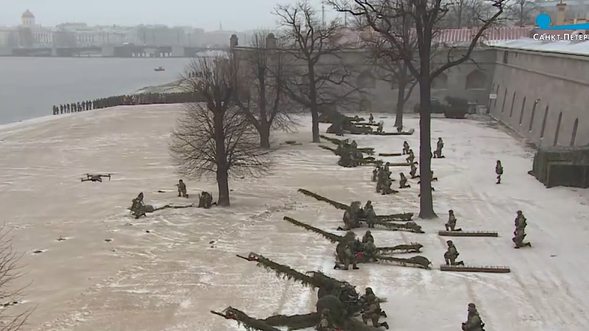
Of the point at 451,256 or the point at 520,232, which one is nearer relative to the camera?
the point at 451,256

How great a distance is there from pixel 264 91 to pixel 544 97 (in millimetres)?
16467

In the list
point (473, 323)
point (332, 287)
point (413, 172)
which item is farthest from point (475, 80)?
point (473, 323)

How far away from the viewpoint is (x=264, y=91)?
120 feet

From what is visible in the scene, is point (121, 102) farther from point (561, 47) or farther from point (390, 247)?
point (390, 247)

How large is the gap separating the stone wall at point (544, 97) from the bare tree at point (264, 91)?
1493 centimetres

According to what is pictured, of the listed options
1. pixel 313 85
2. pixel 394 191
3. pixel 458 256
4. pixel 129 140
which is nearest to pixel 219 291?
pixel 458 256

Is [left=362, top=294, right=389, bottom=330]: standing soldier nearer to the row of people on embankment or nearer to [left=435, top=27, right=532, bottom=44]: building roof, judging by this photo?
[left=435, top=27, right=532, bottom=44]: building roof

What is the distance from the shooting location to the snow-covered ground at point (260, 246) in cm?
1393

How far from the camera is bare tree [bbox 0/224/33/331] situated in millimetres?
12766

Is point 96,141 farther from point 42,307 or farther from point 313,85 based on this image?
point 42,307

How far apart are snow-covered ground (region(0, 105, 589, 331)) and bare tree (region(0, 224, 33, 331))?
0.28m

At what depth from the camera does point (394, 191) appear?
2516 cm

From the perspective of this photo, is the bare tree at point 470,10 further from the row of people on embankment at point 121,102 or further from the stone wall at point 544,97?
the row of people on embankment at point 121,102

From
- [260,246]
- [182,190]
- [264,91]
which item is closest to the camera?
[260,246]
